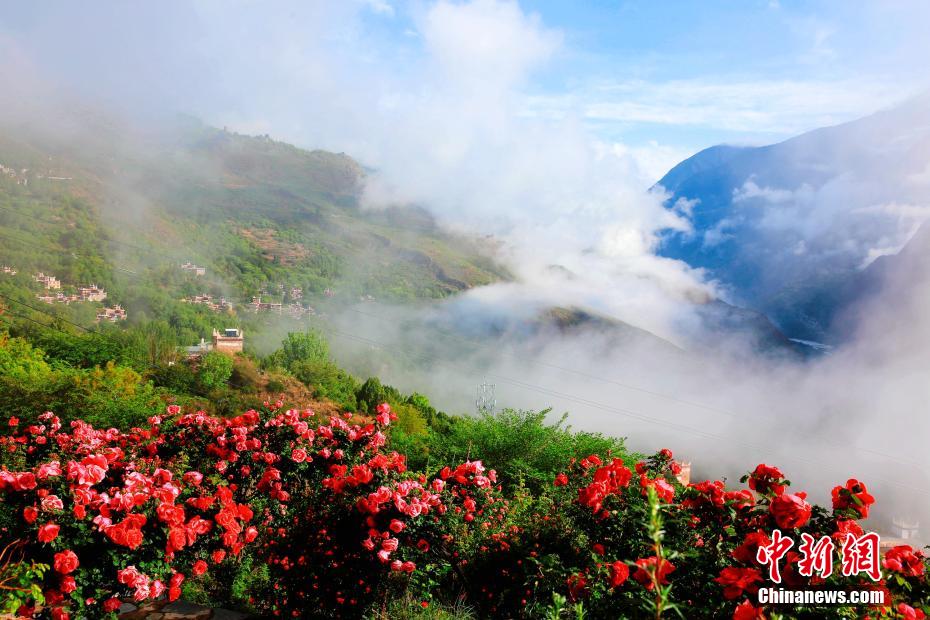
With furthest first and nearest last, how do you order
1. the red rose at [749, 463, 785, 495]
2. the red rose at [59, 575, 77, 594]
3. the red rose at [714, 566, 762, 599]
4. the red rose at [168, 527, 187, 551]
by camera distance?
the red rose at [168, 527, 187, 551] → the red rose at [59, 575, 77, 594] → the red rose at [749, 463, 785, 495] → the red rose at [714, 566, 762, 599]

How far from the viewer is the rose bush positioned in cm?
→ 336

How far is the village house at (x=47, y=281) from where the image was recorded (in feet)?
261

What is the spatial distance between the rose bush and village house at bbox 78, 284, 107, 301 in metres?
88.8

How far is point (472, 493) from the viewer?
219 inches

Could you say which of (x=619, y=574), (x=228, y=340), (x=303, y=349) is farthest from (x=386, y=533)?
(x=228, y=340)

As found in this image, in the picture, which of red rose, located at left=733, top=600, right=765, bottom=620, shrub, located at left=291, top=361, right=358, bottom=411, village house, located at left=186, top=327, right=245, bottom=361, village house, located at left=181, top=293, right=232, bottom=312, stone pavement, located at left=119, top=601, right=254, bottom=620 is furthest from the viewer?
village house, located at left=181, top=293, right=232, bottom=312

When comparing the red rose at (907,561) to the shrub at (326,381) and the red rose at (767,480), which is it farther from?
the shrub at (326,381)

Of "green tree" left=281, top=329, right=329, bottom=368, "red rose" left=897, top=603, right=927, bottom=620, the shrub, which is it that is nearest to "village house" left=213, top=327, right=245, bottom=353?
"green tree" left=281, top=329, right=329, bottom=368

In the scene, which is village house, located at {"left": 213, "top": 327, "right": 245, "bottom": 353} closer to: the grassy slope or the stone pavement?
the grassy slope

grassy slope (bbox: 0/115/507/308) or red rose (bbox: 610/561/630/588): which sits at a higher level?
grassy slope (bbox: 0/115/507/308)

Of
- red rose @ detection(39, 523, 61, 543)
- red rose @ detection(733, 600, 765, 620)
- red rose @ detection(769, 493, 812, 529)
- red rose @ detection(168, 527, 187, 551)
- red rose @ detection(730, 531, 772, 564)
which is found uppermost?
red rose @ detection(769, 493, 812, 529)

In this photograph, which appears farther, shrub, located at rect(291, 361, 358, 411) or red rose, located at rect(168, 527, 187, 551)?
shrub, located at rect(291, 361, 358, 411)

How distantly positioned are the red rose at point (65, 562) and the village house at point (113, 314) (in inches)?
3343

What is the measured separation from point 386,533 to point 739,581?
275cm
